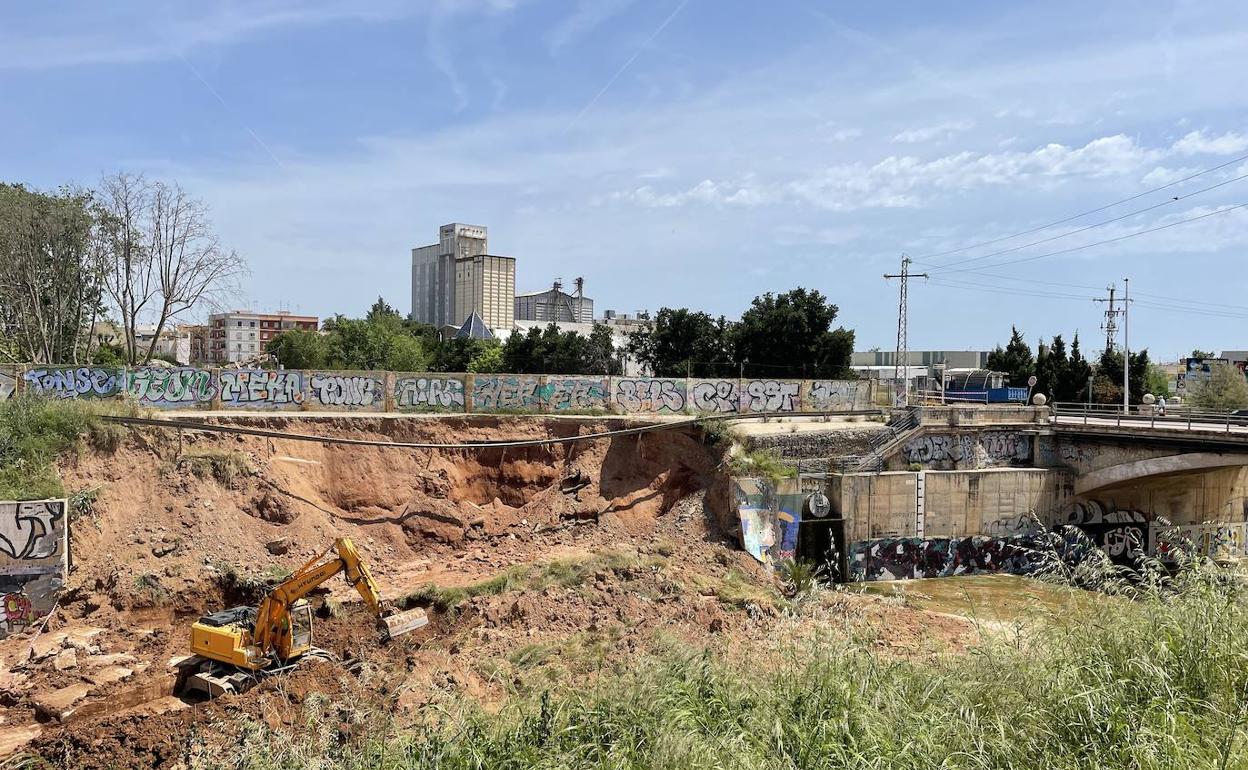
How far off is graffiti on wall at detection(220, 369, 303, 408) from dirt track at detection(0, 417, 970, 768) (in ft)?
4.67

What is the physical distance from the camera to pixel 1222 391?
6038 centimetres

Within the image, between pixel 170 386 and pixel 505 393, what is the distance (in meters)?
12.1

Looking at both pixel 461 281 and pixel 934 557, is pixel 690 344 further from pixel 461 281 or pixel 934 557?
pixel 461 281

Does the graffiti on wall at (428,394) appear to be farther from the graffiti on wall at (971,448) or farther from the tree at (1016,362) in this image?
the tree at (1016,362)

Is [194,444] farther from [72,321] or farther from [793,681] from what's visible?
[72,321]

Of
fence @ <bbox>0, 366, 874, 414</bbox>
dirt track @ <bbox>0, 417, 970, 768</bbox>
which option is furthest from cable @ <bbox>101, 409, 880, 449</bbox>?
fence @ <bbox>0, 366, 874, 414</bbox>

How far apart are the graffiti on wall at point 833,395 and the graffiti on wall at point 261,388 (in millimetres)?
21892

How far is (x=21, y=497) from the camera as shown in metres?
21.7

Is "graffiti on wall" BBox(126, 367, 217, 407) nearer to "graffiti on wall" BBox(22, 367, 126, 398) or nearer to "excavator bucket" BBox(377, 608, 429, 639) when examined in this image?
"graffiti on wall" BBox(22, 367, 126, 398)

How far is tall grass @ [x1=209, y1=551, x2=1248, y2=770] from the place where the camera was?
8562 millimetres

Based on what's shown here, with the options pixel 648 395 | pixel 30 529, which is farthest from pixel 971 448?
pixel 30 529

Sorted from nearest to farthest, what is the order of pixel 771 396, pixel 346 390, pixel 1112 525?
pixel 346 390 < pixel 1112 525 < pixel 771 396

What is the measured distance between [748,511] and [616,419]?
22.5ft

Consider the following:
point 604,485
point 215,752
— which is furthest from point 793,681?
point 604,485
